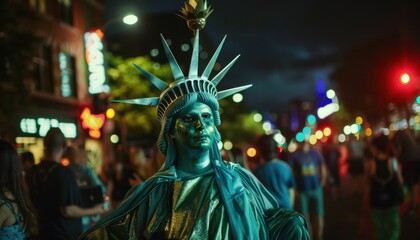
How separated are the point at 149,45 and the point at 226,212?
195ft

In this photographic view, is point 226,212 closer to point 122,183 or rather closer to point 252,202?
point 252,202

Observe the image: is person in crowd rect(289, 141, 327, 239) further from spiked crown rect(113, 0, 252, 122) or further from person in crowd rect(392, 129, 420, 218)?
spiked crown rect(113, 0, 252, 122)

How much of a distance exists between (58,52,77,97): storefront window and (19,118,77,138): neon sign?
14.0 ft

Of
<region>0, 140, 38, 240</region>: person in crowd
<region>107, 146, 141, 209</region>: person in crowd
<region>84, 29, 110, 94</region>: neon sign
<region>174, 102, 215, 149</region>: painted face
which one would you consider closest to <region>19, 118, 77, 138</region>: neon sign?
<region>84, 29, 110, 94</region>: neon sign

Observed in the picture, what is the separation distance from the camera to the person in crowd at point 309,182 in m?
10.4

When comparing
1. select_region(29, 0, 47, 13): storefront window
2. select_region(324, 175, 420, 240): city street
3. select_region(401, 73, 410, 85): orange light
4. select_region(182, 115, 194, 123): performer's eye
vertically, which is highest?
select_region(29, 0, 47, 13): storefront window

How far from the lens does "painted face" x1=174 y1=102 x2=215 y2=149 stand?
3.85m

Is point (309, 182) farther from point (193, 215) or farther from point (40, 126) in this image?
point (40, 126)

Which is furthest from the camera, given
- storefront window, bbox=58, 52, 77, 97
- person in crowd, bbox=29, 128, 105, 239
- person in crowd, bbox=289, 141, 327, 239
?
storefront window, bbox=58, 52, 77, 97

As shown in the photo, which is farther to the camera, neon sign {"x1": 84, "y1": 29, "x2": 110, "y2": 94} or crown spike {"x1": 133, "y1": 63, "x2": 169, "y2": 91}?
neon sign {"x1": 84, "y1": 29, "x2": 110, "y2": 94}

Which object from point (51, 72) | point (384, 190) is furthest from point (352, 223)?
point (51, 72)

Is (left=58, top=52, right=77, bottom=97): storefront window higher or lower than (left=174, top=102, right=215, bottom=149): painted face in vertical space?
higher

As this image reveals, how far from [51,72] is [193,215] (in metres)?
23.2

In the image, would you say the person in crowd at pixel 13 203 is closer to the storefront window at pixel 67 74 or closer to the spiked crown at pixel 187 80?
the spiked crown at pixel 187 80
